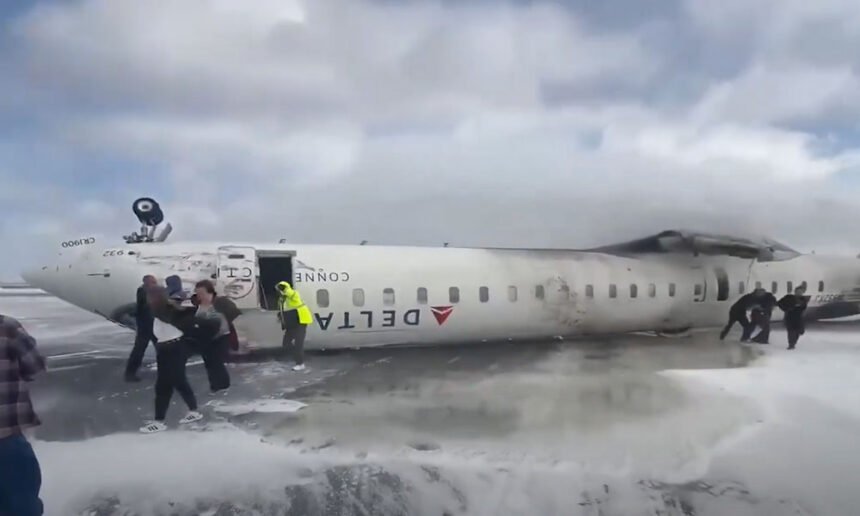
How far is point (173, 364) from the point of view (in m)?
2.79

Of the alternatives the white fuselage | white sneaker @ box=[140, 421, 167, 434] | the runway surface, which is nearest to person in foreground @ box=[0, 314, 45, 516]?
the runway surface

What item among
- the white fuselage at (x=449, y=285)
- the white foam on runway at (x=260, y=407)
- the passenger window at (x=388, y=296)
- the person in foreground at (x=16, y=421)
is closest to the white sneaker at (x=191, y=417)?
the white foam on runway at (x=260, y=407)

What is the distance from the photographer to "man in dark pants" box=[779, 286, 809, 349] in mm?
3926

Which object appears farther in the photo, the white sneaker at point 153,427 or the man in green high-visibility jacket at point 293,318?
the man in green high-visibility jacket at point 293,318

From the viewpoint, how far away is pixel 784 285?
3.92m

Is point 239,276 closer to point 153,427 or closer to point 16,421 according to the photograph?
point 153,427

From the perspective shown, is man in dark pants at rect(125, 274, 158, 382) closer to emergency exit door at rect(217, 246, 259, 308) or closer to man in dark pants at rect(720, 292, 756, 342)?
emergency exit door at rect(217, 246, 259, 308)

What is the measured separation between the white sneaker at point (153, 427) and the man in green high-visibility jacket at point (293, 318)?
145 centimetres

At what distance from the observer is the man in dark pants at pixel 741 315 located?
4.14 m

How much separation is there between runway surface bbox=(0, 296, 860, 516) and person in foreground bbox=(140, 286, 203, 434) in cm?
7

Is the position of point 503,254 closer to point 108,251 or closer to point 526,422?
point 526,422

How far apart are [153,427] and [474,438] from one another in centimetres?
153

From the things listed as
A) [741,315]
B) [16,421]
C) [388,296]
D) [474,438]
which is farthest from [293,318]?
[741,315]

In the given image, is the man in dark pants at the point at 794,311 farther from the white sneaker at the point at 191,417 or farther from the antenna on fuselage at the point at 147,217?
the antenna on fuselage at the point at 147,217
